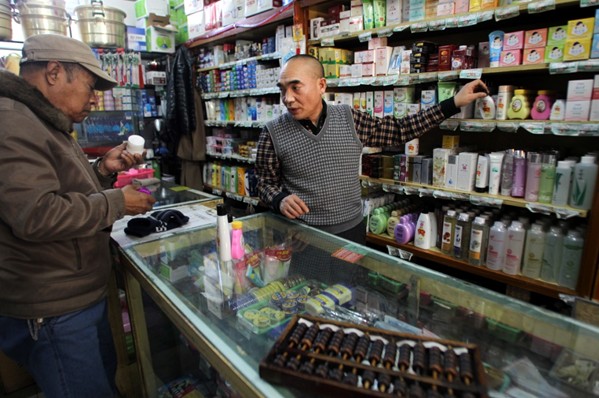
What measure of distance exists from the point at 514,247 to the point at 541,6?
1.46 meters

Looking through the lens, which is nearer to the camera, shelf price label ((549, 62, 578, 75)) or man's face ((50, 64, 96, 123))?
man's face ((50, 64, 96, 123))

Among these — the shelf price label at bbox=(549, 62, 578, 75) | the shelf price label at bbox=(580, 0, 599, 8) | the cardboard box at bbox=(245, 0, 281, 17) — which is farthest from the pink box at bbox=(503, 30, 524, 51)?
the cardboard box at bbox=(245, 0, 281, 17)

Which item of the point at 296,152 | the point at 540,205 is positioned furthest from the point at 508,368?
the point at 540,205

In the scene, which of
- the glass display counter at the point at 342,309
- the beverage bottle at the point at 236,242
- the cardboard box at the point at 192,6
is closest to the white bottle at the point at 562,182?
the glass display counter at the point at 342,309

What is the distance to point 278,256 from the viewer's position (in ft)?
5.80

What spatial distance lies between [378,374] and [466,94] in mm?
1936

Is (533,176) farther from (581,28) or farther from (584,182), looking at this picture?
(581,28)

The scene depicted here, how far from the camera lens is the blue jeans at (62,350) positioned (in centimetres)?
152

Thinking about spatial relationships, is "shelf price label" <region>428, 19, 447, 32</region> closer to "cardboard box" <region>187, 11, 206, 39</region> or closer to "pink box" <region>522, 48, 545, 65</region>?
"pink box" <region>522, 48, 545, 65</region>

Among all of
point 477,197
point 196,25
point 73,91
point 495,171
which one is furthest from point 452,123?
point 196,25

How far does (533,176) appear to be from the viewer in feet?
7.84

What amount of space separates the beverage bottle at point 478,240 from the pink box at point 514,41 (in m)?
1.12

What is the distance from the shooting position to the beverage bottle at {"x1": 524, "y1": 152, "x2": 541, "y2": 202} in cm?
237

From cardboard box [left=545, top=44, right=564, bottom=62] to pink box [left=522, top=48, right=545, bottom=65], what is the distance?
0.02 metres
